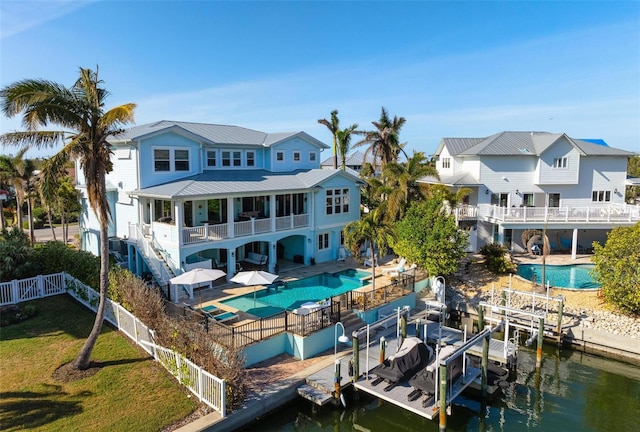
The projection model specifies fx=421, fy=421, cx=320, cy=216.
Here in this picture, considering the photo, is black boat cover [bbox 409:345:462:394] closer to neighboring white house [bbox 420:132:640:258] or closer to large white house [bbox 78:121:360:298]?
large white house [bbox 78:121:360:298]

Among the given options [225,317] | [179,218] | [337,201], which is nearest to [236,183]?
[179,218]

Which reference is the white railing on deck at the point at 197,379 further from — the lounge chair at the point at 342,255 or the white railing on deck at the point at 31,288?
the lounge chair at the point at 342,255

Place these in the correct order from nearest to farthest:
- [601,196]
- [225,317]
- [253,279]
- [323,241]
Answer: [225,317]
[253,279]
[323,241]
[601,196]

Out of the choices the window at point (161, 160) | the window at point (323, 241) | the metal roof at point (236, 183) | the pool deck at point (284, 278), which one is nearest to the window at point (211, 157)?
the metal roof at point (236, 183)

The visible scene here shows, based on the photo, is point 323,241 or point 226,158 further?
point 323,241

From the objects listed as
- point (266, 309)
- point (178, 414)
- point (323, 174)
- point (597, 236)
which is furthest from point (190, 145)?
point (597, 236)

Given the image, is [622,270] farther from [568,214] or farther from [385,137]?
[385,137]

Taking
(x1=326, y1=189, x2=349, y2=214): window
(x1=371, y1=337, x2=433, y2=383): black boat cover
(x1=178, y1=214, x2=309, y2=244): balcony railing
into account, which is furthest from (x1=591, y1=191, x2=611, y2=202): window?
(x1=371, y1=337, x2=433, y2=383): black boat cover
